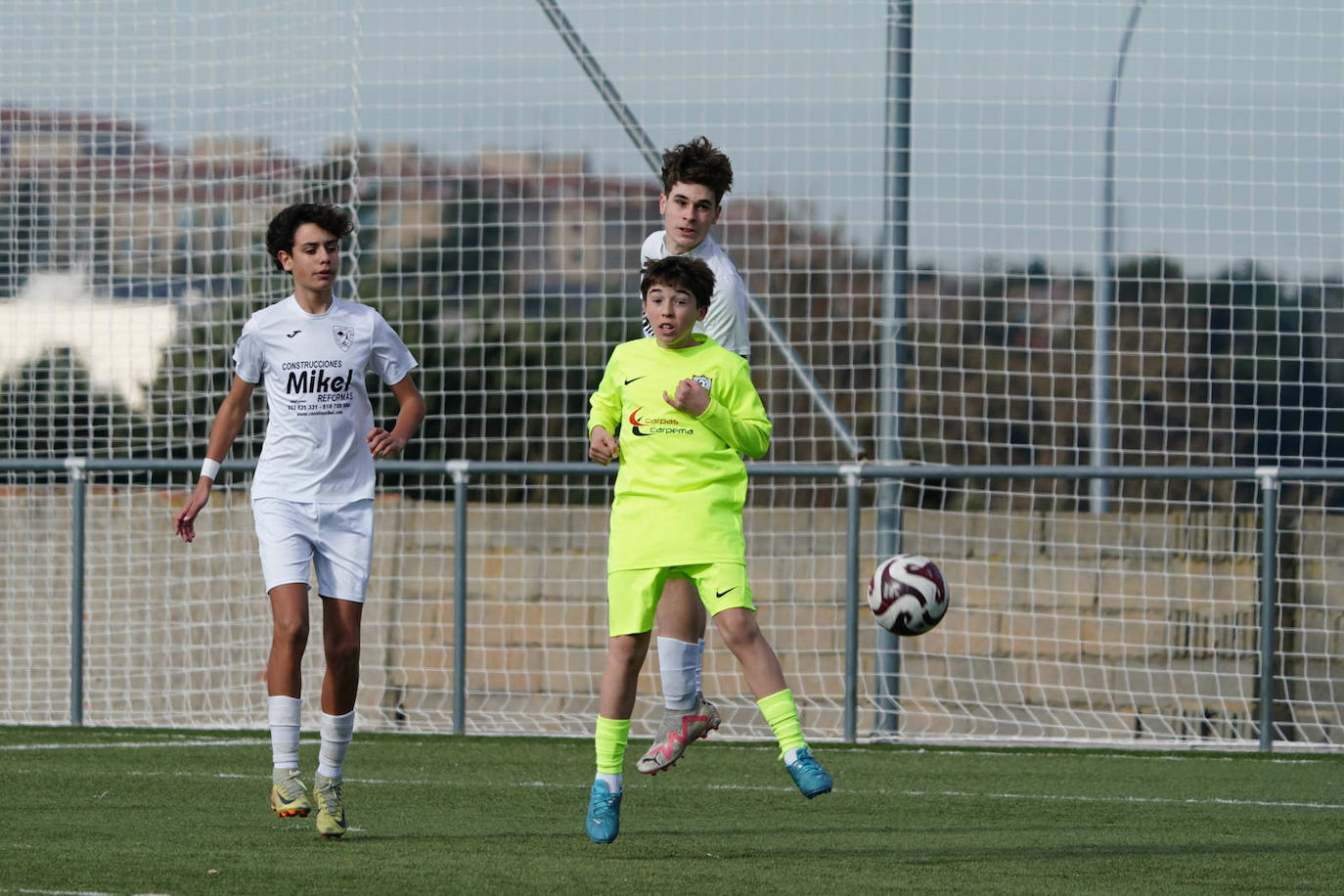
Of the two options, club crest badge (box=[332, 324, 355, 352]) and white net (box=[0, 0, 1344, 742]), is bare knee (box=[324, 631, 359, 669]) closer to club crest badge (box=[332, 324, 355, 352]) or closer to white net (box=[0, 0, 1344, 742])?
club crest badge (box=[332, 324, 355, 352])

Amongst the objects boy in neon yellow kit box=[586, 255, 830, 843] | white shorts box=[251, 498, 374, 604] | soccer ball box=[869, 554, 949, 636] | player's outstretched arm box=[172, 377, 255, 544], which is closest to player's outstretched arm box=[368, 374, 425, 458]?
white shorts box=[251, 498, 374, 604]

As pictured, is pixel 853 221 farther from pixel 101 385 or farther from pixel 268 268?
pixel 101 385

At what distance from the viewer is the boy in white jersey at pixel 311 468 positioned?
18.2 feet

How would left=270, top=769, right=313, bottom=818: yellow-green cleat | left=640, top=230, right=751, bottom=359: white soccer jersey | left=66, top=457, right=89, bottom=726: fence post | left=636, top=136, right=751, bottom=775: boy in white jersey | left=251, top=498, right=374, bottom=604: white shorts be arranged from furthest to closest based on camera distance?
left=66, top=457, right=89, bottom=726: fence post → left=640, top=230, right=751, bottom=359: white soccer jersey → left=636, top=136, right=751, bottom=775: boy in white jersey → left=251, top=498, right=374, bottom=604: white shorts → left=270, top=769, right=313, bottom=818: yellow-green cleat

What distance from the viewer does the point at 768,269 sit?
1098cm

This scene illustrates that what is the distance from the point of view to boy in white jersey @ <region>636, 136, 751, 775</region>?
20.2 ft

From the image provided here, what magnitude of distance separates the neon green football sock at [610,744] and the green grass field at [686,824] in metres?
0.22

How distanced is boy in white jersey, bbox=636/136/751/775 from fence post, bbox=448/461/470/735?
11.4 ft

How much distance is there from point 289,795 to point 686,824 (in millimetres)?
1187

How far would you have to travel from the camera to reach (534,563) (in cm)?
1168

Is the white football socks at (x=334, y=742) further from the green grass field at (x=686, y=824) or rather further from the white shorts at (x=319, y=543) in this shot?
the white shorts at (x=319, y=543)

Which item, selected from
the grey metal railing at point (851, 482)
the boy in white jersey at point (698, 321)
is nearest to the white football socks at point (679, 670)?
the boy in white jersey at point (698, 321)

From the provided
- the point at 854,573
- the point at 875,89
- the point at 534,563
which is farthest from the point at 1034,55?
the point at 534,563

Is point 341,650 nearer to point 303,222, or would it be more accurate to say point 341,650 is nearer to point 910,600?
point 303,222
